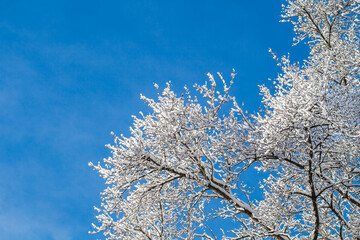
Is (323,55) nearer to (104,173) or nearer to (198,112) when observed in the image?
(198,112)

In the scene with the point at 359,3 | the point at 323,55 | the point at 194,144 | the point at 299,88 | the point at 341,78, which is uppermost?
the point at 359,3

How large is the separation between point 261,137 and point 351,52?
18.3 ft

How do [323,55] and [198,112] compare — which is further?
[323,55]

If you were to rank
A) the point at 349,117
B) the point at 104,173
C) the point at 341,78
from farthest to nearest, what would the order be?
the point at 341,78, the point at 104,173, the point at 349,117

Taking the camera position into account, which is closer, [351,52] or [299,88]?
[299,88]

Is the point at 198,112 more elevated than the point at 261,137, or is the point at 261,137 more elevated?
the point at 198,112

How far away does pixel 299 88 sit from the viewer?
235 inches

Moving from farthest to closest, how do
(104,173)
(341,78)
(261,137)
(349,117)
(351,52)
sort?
(351,52) < (341,78) < (104,173) < (261,137) < (349,117)

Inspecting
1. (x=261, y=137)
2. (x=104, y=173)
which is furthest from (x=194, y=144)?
(x=104, y=173)

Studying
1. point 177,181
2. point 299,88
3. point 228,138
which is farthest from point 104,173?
point 299,88

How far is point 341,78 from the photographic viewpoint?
9.33m

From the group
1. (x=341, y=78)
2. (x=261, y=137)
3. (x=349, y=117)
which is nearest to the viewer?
(x=349, y=117)

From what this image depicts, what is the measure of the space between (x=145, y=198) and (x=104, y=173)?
3.34ft

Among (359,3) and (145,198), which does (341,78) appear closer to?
(359,3)
